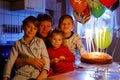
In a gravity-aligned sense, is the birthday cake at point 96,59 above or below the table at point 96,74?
above

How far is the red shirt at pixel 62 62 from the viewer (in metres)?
1.84

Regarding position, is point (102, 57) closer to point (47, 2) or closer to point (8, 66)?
point (8, 66)

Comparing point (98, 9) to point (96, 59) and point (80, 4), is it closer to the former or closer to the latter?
point (80, 4)

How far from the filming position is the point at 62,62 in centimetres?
186

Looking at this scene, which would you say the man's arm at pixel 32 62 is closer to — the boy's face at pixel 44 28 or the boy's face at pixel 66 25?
the boy's face at pixel 44 28

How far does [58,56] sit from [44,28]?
0.96ft

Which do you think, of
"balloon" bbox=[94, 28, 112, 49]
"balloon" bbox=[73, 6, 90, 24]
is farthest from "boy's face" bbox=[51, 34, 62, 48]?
"balloon" bbox=[73, 6, 90, 24]

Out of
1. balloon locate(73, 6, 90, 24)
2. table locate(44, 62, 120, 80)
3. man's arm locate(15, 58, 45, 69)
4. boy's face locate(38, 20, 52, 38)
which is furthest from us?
balloon locate(73, 6, 90, 24)

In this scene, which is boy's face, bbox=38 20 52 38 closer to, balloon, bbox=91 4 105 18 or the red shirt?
the red shirt

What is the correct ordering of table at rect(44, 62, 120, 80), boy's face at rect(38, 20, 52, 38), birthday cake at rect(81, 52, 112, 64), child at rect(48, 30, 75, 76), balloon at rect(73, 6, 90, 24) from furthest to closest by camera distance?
balloon at rect(73, 6, 90, 24) → boy's face at rect(38, 20, 52, 38) → child at rect(48, 30, 75, 76) → birthday cake at rect(81, 52, 112, 64) → table at rect(44, 62, 120, 80)

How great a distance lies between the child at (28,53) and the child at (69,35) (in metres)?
0.32

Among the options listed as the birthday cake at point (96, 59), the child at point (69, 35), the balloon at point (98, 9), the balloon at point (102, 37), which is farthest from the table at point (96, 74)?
the balloon at point (98, 9)

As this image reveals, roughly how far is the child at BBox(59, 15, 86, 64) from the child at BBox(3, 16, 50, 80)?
32cm

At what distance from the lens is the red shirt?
6.03ft
